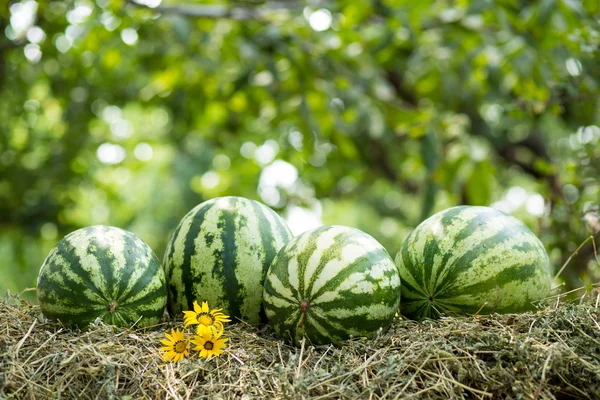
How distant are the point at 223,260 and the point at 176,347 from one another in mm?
447

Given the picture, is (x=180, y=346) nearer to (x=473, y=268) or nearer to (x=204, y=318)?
(x=204, y=318)

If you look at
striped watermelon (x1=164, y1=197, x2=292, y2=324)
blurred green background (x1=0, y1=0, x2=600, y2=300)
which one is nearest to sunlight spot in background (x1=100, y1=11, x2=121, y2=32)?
blurred green background (x1=0, y1=0, x2=600, y2=300)

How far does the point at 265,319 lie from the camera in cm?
230

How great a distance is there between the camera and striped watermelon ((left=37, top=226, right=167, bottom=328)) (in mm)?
2020

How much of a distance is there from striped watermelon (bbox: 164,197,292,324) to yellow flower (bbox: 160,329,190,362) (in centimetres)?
33

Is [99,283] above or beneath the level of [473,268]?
above

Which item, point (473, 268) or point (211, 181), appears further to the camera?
point (211, 181)

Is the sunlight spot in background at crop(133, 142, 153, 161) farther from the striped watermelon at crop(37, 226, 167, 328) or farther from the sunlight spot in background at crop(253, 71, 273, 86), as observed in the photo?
the striped watermelon at crop(37, 226, 167, 328)

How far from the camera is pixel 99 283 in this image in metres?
2.03

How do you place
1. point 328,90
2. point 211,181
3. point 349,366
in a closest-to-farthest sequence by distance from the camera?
1. point 349,366
2. point 328,90
3. point 211,181

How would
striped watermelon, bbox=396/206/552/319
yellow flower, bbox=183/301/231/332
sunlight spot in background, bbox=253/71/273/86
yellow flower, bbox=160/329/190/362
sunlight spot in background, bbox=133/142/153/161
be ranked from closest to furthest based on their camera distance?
yellow flower, bbox=160/329/190/362 → yellow flower, bbox=183/301/231/332 → striped watermelon, bbox=396/206/552/319 → sunlight spot in background, bbox=253/71/273/86 → sunlight spot in background, bbox=133/142/153/161

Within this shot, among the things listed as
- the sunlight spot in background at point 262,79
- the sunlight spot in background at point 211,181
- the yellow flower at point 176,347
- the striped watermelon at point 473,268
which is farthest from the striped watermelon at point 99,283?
the sunlight spot in background at point 211,181

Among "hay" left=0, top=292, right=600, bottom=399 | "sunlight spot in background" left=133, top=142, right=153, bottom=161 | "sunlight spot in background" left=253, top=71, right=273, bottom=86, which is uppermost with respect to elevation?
"sunlight spot in background" left=253, top=71, right=273, bottom=86

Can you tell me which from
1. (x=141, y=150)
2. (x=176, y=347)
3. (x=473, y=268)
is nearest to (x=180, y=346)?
(x=176, y=347)
